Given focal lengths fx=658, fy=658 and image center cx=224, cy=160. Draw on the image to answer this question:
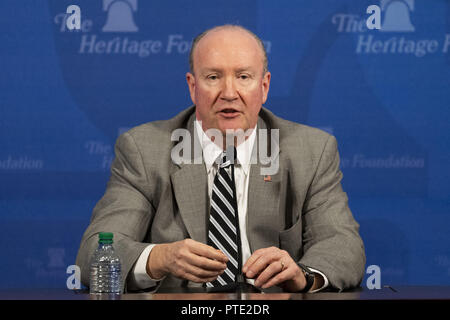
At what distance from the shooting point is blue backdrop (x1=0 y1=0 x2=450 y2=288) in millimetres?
3402

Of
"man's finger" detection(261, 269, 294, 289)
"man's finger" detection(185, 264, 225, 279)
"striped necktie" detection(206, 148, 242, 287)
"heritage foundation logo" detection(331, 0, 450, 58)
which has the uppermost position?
"heritage foundation logo" detection(331, 0, 450, 58)

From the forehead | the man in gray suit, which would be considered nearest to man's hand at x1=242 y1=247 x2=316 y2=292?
the man in gray suit

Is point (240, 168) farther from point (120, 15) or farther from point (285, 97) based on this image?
point (120, 15)

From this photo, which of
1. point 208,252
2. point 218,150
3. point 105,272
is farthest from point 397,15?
point 105,272

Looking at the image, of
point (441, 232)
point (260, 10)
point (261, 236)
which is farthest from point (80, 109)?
point (441, 232)

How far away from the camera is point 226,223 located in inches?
97.7

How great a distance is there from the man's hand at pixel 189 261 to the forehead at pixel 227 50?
2.62 feet

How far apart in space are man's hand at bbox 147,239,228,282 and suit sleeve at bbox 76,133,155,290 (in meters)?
0.09

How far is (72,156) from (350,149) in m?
1.44

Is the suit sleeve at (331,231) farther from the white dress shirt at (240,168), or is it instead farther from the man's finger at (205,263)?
the man's finger at (205,263)

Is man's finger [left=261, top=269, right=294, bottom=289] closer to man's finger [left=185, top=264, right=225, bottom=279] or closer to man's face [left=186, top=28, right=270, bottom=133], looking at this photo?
man's finger [left=185, top=264, right=225, bottom=279]

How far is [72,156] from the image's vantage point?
341cm

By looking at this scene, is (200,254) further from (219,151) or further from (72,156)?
(72,156)

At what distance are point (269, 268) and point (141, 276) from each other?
442 mm
